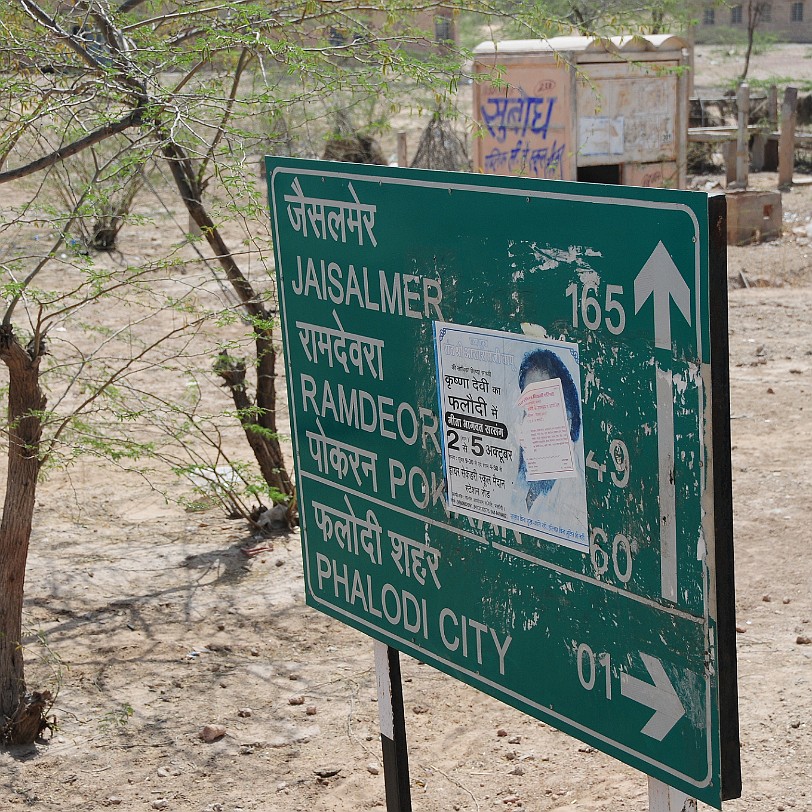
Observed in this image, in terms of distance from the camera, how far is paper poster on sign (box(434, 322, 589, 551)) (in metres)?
1.77

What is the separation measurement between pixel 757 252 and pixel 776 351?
12.1 ft

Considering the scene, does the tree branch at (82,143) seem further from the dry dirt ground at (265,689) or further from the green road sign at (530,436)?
the green road sign at (530,436)

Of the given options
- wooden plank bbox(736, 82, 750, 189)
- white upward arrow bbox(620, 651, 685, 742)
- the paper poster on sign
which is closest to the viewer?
white upward arrow bbox(620, 651, 685, 742)

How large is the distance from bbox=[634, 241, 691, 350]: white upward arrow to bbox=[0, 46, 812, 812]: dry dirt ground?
237cm

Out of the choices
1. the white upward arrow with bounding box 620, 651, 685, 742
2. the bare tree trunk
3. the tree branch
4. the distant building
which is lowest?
the bare tree trunk

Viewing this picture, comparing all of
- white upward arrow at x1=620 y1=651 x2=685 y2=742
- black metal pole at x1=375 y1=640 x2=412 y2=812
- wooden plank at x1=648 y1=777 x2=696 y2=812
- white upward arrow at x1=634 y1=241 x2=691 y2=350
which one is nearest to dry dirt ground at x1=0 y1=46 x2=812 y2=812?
black metal pole at x1=375 y1=640 x2=412 y2=812

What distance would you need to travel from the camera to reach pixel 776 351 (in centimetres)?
905

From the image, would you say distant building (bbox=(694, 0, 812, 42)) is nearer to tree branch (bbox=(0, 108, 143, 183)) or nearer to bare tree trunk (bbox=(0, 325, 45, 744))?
tree branch (bbox=(0, 108, 143, 183))

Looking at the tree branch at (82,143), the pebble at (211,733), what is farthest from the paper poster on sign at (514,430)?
the tree branch at (82,143)

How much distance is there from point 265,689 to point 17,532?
115cm

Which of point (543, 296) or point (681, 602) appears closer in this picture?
point (681, 602)

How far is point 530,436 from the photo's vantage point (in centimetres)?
185

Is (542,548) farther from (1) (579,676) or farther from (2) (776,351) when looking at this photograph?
(2) (776,351)

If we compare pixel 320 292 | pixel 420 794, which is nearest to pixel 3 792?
pixel 420 794
